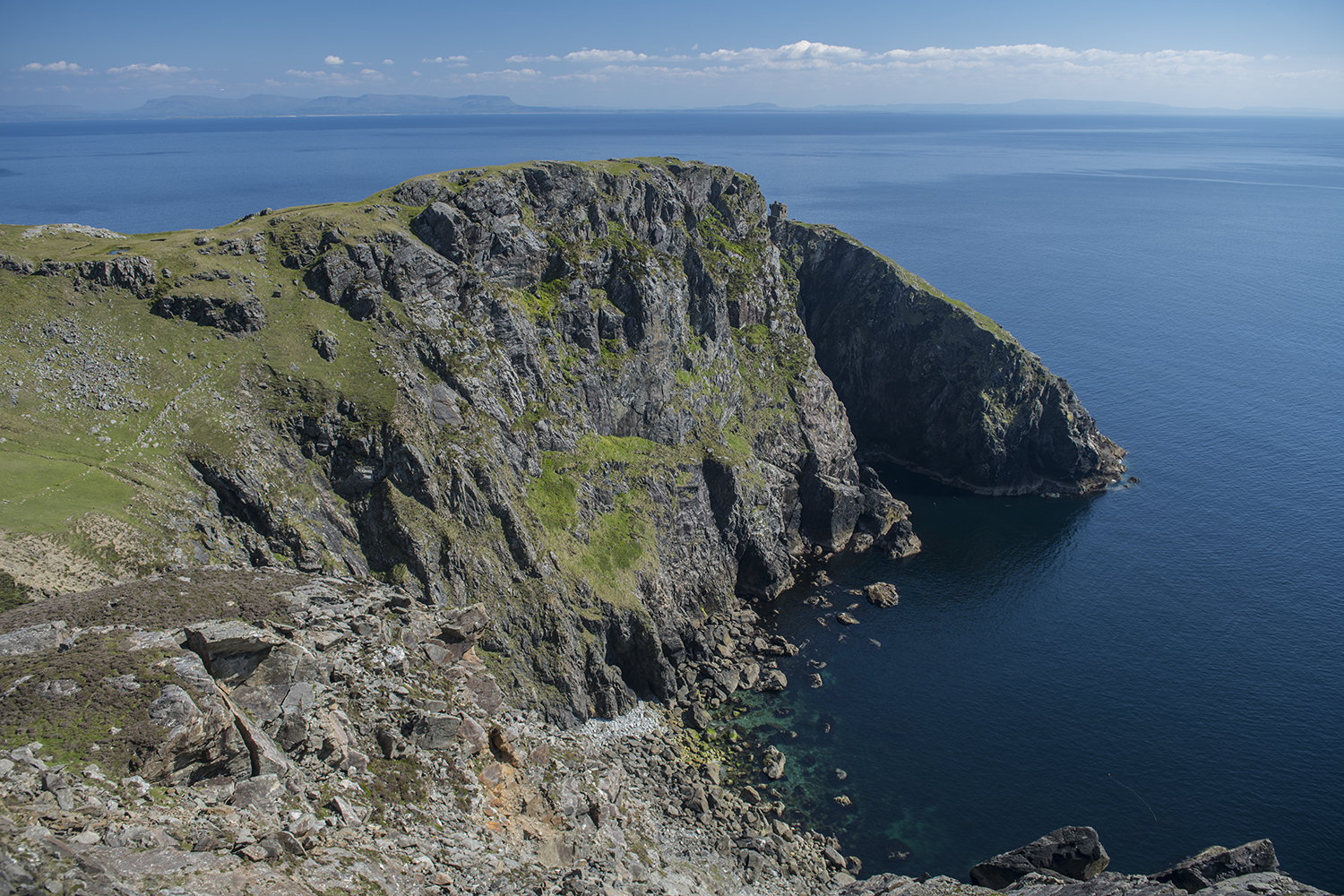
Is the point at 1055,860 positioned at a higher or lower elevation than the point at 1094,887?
lower

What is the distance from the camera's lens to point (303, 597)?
135ft

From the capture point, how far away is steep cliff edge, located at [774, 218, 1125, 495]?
386 feet

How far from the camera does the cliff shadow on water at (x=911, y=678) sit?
59.4 m

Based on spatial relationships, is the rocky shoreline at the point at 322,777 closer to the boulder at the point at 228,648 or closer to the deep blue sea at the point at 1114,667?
the boulder at the point at 228,648

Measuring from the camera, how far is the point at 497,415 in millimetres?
74562

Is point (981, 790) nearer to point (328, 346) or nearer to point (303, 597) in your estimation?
point (303, 597)

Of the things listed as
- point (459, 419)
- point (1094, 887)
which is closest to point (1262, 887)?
point (1094, 887)

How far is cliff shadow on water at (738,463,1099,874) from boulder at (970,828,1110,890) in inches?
214

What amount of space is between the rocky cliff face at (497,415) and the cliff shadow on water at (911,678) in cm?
710

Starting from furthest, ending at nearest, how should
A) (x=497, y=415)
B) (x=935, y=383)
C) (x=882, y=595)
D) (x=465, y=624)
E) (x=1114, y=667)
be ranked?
(x=935, y=383), (x=882, y=595), (x=1114, y=667), (x=497, y=415), (x=465, y=624)

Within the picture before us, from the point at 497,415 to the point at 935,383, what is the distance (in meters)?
80.1

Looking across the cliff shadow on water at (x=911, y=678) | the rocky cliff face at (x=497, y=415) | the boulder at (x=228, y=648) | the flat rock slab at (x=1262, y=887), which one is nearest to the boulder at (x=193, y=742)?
the boulder at (x=228, y=648)

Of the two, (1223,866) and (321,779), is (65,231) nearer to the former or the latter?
(321,779)

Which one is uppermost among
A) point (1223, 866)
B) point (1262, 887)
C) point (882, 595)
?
point (1262, 887)
